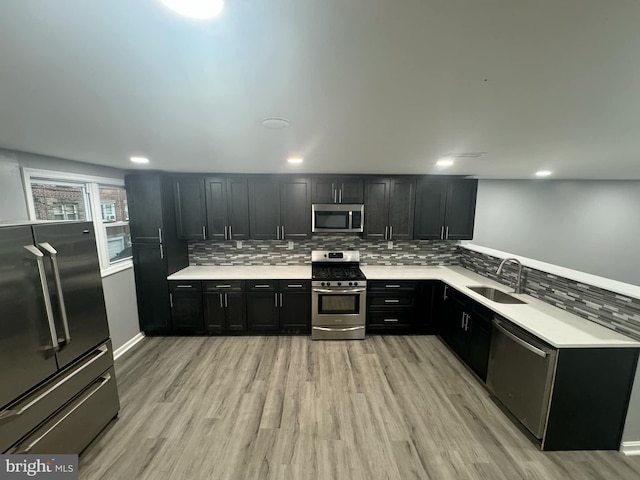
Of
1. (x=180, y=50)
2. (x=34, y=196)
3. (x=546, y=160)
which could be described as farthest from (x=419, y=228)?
(x=34, y=196)

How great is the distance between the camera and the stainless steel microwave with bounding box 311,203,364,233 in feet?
11.8

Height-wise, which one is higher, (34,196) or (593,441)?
(34,196)

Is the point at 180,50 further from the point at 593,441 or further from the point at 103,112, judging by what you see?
the point at 593,441

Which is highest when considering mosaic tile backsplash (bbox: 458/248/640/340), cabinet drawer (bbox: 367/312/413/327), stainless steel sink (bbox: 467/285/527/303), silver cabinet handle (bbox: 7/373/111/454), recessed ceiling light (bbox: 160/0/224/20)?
recessed ceiling light (bbox: 160/0/224/20)

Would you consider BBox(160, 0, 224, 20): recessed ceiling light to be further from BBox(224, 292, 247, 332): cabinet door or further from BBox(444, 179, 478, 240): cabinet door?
BBox(444, 179, 478, 240): cabinet door

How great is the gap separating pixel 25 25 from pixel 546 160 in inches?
151

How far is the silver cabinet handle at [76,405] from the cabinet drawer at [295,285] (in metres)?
1.96

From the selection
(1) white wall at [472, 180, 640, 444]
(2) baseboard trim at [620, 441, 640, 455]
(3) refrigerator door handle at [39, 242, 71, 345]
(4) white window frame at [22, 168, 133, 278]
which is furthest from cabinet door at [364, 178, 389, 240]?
(4) white window frame at [22, 168, 133, 278]

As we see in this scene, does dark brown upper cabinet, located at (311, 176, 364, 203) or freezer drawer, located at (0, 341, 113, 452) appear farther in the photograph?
dark brown upper cabinet, located at (311, 176, 364, 203)

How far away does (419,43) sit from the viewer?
2.50ft

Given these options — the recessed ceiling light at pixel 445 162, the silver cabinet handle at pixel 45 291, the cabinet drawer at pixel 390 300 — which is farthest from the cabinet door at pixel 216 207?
the recessed ceiling light at pixel 445 162

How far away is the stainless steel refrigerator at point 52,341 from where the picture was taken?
55.6 inches

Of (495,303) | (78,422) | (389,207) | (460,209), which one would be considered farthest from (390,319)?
(78,422)

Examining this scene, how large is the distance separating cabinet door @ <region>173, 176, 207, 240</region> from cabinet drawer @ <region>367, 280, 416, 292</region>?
104 inches
